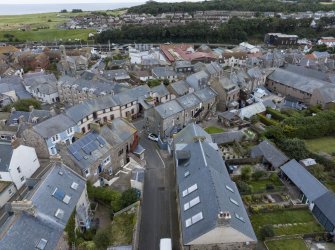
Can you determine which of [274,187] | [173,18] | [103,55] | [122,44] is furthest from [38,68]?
[173,18]

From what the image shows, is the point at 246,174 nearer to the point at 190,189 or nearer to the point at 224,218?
the point at 190,189

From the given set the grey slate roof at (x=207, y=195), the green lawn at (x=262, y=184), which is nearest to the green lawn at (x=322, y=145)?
the green lawn at (x=262, y=184)

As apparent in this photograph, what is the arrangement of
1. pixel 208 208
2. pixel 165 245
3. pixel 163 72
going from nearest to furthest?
1. pixel 208 208
2. pixel 165 245
3. pixel 163 72

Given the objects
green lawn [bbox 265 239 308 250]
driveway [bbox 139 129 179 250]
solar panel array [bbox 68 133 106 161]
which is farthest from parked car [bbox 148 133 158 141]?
green lawn [bbox 265 239 308 250]

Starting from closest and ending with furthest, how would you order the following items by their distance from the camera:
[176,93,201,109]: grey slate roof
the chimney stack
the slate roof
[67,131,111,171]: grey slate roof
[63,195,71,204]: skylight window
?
the chimney stack < [63,195,71,204]: skylight window < [67,131,111,171]: grey slate roof < the slate roof < [176,93,201,109]: grey slate roof

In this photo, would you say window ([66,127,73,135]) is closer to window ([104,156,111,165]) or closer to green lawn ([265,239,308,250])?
window ([104,156,111,165])

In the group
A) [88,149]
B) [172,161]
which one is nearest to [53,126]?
[88,149]
